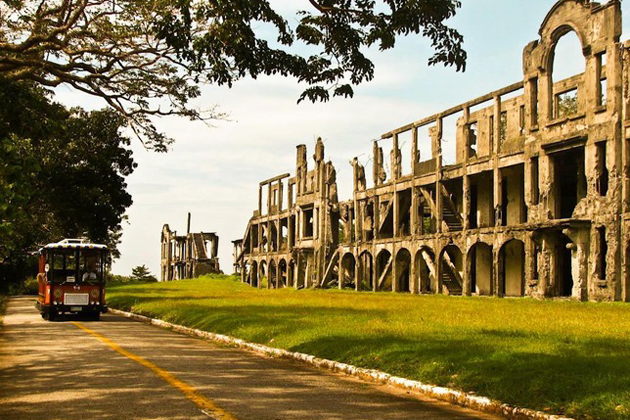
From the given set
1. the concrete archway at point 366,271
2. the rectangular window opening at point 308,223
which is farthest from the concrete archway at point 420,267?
the rectangular window opening at point 308,223

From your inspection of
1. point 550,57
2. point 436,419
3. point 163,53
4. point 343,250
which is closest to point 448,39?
point 436,419

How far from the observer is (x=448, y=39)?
1142 cm

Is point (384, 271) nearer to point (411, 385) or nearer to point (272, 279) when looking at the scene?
point (272, 279)

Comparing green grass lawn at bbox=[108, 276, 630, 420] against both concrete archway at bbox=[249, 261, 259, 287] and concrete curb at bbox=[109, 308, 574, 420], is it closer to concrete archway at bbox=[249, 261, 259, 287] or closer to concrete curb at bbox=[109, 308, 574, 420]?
concrete curb at bbox=[109, 308, 574, 420]

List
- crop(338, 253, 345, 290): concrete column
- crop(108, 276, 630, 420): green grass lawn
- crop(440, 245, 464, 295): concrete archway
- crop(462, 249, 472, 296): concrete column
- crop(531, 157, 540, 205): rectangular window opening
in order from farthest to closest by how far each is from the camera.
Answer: crop(338, 253, 345, 290): concrete column
crop(440, 245, 464, 295): concrete archway
crop(462, 249, 472, 296): concrete column
crop(531, 157, 540, 205): rectangular window opening
crop(108, 276, 630, 420): green grass lawn

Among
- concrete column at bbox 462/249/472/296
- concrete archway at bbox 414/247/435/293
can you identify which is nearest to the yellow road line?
concrete column at bbox 462/249/472/296

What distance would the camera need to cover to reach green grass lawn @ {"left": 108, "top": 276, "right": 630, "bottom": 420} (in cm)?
836

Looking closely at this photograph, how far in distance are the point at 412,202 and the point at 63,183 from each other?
1847 cm

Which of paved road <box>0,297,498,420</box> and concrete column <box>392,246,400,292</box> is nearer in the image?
paved road <box>0,297,498,420</box>

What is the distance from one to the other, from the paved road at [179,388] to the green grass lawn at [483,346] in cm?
68

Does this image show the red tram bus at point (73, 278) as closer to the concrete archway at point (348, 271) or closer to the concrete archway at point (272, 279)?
the concrete archway at point (348, 271)

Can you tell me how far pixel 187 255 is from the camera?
93.6m

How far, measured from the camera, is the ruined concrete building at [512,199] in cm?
2931

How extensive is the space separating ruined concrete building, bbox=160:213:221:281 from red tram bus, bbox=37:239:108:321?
2487 inches
